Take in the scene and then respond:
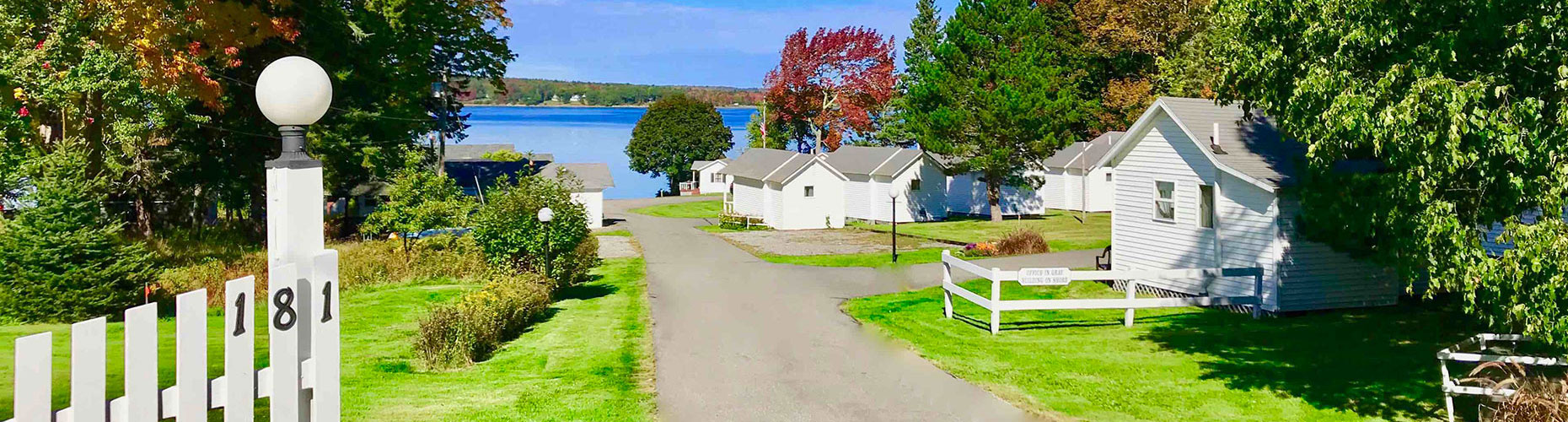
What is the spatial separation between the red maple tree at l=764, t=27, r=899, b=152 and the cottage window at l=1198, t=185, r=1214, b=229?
47.9 m

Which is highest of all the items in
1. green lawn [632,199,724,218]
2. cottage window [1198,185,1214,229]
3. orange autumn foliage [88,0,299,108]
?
orange autumn foliage [88,0,299,108]

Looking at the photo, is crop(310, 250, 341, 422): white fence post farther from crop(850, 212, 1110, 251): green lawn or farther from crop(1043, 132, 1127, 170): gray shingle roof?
crop(1043, 132, 1127, 170): gray shingle roof

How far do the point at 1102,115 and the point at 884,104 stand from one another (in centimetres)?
1465

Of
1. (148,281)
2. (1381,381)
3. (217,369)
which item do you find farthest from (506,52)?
(1381,381)

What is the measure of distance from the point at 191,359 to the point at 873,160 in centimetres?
4940

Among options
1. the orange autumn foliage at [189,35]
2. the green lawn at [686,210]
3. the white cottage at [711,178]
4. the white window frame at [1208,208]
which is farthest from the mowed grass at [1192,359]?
the white cottage at [711,178]

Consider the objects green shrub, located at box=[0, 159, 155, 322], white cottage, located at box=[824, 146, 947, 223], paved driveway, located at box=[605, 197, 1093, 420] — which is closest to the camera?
paved driveway, located at box=[605, 197, 1093, 420]

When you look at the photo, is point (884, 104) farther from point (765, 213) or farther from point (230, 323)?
point (230, 323)

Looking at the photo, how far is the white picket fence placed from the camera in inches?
146

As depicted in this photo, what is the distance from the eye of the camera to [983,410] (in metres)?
12.0

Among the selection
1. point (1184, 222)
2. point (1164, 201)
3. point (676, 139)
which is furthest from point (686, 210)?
point (1184, 222)

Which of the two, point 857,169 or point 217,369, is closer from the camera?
point 217,369

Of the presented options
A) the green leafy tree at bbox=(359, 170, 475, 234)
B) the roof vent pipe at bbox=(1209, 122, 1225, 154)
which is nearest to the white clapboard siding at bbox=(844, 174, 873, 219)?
the green leafy tree at bbox=(359, 170, 475, 234)

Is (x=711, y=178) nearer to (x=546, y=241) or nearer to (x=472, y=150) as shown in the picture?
(x=472, y=150)
